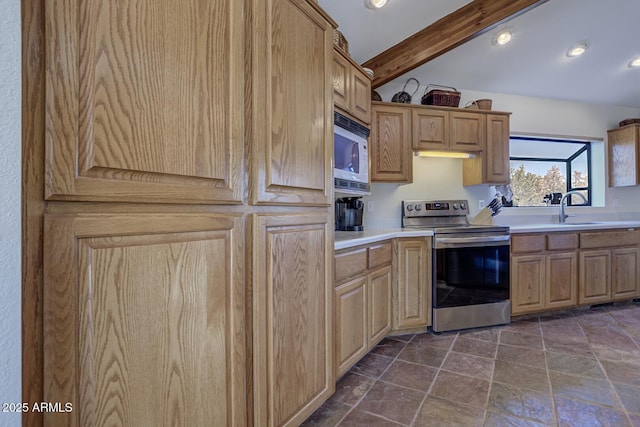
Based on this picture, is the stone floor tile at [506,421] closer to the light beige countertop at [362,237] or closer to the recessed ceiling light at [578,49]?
the light beige countertop at [362,237]

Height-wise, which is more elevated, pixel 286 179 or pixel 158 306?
pixel 286 179

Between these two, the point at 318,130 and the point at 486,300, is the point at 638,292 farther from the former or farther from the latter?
the point at 318,130

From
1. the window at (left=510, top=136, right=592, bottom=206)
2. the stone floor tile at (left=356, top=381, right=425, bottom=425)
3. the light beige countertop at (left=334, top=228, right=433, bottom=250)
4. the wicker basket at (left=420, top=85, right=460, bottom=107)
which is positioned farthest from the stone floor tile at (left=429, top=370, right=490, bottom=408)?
the window at (left=510, top=136, right=592, bottom=206)

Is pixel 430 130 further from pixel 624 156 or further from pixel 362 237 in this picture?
pixel 624 156

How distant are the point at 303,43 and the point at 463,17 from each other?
1940 mm

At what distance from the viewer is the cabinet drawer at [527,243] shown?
2.84 metres

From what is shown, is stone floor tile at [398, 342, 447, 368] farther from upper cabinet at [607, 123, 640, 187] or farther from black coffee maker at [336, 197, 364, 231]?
upper cabinet at [607, 123, 640, 187]

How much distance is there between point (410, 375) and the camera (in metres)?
1.94

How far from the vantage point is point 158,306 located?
0.82 meters

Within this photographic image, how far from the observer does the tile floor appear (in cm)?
153

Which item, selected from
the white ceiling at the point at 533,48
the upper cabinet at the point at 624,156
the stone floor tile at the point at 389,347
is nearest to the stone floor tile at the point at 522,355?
the stone floor tile at the point at 389,347

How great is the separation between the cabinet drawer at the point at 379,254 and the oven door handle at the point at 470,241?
52 centimetres
